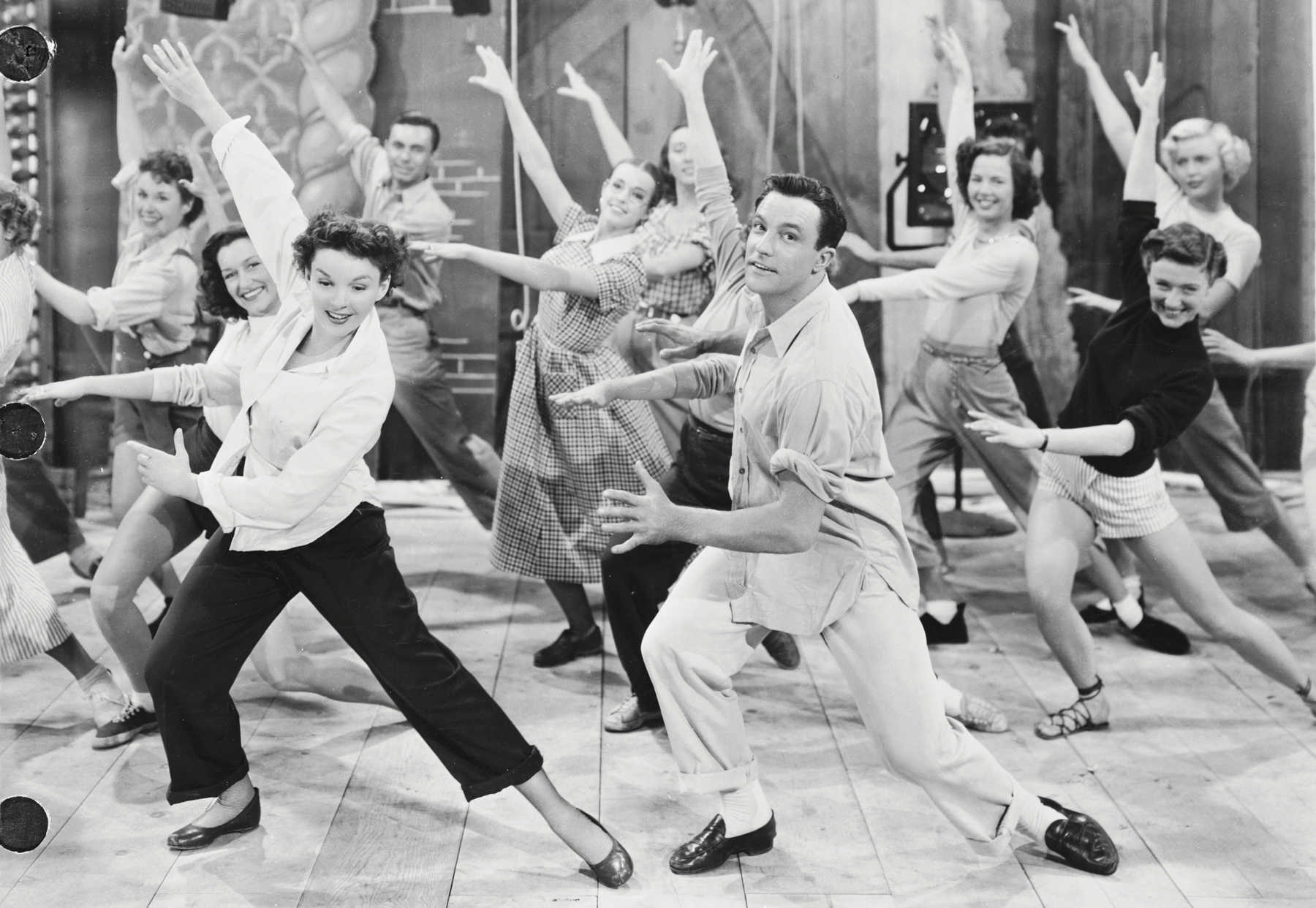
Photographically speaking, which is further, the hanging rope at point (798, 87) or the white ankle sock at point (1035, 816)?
the hanging rope at point (798, 87)

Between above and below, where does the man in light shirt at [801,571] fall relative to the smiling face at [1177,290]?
below

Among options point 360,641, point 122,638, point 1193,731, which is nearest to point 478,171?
point 122,638

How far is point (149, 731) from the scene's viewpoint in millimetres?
3965

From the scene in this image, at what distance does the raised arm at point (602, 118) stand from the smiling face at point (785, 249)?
212cm

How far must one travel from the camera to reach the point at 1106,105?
195 inches

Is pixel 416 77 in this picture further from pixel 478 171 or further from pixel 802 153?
pixel 802 153

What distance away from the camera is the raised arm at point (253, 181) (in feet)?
10.7

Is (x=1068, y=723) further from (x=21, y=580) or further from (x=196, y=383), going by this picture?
(x=21, y=580)

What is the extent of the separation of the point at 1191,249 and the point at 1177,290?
0.34 feet

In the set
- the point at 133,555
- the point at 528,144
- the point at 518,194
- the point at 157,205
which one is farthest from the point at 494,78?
the point at 133,555

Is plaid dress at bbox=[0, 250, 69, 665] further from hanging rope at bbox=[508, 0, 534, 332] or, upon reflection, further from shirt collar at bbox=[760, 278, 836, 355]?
shirt collar at bbox=[760, 278, 836, 355]

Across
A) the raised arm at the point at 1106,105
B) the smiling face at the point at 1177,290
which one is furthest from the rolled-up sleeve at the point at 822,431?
the raised arm at the point at 1106,105

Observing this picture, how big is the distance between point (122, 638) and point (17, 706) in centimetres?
56

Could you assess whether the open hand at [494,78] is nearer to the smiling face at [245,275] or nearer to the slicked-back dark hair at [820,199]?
the smiling face at [245,275]
